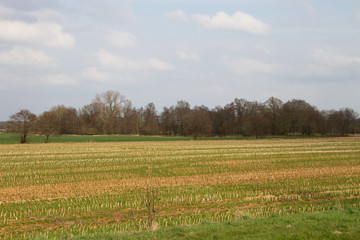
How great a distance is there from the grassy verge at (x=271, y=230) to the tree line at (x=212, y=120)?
286 ft

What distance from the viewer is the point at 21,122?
7425 cm

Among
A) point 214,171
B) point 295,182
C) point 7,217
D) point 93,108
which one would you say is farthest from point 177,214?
point 93,108

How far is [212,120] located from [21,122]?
247 ft

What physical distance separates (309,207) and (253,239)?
602 centimetres

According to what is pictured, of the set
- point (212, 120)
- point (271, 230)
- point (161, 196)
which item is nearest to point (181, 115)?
point (212, 120)

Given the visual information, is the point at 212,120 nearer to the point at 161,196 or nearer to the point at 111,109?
the point at 111,109

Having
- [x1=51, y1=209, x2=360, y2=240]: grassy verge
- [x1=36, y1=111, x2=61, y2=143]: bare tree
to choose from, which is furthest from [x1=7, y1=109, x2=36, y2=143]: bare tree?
[x1=51, y1=209, x2=360, y2=240]: grassy verge

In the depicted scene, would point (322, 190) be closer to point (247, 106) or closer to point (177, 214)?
point (177, 214)

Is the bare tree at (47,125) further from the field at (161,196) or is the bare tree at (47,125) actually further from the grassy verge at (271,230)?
the grassy verge at (271,230)

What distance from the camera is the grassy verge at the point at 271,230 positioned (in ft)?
27.4

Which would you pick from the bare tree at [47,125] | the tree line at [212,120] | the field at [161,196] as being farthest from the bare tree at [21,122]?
the field at [161,196]

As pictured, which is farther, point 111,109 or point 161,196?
point 111,109

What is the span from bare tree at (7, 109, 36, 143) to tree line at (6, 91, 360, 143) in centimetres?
2328

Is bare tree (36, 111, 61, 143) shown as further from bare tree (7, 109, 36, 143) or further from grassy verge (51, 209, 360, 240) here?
grassy verge (51, 209, 360, 240)
